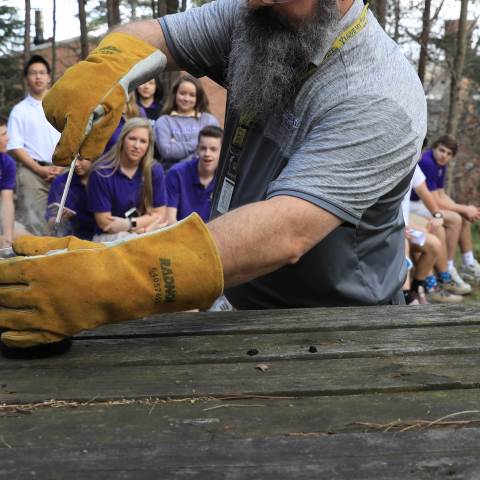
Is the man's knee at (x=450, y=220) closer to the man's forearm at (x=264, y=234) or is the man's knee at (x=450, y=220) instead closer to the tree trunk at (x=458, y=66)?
the tree trunk at (x=458, y=66)

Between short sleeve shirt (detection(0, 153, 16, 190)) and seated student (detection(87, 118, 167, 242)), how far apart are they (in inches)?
34.0

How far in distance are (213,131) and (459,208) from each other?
353 centimetres

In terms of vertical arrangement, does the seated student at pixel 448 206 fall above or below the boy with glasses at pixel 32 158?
below

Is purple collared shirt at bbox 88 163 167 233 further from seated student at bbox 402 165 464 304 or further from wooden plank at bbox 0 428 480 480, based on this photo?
wooden plank at bbox 0 428 480 480

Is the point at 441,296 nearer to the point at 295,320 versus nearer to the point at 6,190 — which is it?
the point at 6,190

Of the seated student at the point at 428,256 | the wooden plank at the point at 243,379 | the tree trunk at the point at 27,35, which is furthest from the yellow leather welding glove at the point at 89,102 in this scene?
the tree trunk at the point at 27,35

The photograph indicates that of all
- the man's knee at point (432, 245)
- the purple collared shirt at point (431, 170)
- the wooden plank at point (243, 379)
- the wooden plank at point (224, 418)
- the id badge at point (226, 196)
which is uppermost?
the id badge at point (226, 196)

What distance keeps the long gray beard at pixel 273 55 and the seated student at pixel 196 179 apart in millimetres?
3137

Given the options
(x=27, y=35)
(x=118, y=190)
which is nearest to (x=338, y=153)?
(x=118, y=190)

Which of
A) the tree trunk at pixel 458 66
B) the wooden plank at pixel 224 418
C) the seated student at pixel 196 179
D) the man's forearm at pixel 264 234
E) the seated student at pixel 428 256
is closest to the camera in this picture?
the wooden plank at pixel 224 418

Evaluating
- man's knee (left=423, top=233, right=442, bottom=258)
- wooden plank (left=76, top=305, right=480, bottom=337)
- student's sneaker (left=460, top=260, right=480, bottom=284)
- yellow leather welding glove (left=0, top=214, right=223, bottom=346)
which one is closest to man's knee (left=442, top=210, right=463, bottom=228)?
student's sneaker (left=460, top=260, right=480, bottom=284)

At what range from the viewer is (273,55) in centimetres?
188

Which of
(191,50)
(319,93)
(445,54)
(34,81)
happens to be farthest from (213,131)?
(445,54)

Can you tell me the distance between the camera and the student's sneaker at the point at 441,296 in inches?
267
